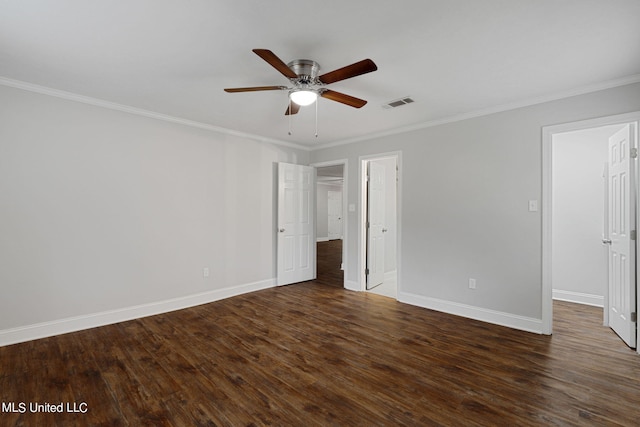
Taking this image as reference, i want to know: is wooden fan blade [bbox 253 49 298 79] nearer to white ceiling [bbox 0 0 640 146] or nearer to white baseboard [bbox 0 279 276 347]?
white ceiling [bbox 0 0 640 146]

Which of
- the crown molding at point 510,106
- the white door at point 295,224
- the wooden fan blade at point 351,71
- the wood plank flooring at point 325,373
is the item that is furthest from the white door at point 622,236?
the white door at point 295,224

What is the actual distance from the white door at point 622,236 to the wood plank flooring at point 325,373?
25 cm

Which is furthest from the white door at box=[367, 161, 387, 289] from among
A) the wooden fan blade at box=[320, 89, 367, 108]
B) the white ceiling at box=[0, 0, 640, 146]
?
the wooden fan blade at box=[320, 89, 367, 108]

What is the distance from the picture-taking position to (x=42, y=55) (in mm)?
2348

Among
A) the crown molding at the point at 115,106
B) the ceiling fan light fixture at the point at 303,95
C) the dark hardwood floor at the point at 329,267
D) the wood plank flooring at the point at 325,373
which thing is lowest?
the wood plank flooring at the point at 325,373

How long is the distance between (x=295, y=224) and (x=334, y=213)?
7250 millimetres

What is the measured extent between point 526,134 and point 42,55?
15.3ft

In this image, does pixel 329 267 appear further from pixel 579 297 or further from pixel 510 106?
pixel 510 106

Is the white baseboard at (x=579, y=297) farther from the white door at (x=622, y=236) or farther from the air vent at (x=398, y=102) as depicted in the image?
the air vent at (x=398, y=102)

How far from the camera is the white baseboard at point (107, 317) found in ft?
9.33

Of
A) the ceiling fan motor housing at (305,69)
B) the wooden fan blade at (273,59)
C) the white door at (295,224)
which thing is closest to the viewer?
the wooden fan blade at (273,59)

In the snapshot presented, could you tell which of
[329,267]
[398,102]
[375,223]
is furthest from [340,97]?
[329,267]

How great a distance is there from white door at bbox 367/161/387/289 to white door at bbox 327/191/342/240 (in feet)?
22.6

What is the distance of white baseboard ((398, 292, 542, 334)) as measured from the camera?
10.4 ft
